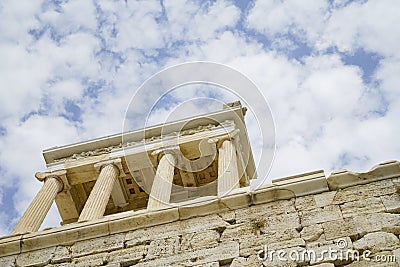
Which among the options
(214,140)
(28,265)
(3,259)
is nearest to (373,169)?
(28,265)

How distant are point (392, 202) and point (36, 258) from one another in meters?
5.54

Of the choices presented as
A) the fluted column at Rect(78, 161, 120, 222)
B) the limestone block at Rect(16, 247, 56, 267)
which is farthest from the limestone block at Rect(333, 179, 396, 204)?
the fluted column at Rect(78, 161, 120, 222)

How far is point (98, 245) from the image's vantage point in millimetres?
7793

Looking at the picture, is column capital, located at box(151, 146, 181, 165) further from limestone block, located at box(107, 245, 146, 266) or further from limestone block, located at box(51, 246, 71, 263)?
limestone block, located at box(107, 245, 146, 266)

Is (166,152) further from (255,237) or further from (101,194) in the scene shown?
(255,237)

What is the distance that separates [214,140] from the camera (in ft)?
63.2

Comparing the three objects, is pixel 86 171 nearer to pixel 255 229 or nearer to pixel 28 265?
pixel 28 265

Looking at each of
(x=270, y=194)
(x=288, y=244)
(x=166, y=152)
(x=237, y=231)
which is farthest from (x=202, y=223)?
(x=166, y=152)

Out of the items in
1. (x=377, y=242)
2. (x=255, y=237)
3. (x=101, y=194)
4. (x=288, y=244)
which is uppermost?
(x=101, y=194)

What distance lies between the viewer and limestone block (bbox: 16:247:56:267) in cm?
779

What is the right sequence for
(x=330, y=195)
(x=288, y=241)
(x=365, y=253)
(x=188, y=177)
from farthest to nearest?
(x=188, y=177) < (x=330, y=195) < (x=288, y=241) < (x=365, y=253)

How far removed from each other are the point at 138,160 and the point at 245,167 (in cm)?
440

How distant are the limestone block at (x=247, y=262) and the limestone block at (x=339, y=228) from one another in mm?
1012

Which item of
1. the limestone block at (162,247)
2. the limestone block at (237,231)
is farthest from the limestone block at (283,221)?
the limestone block at (162,247)
